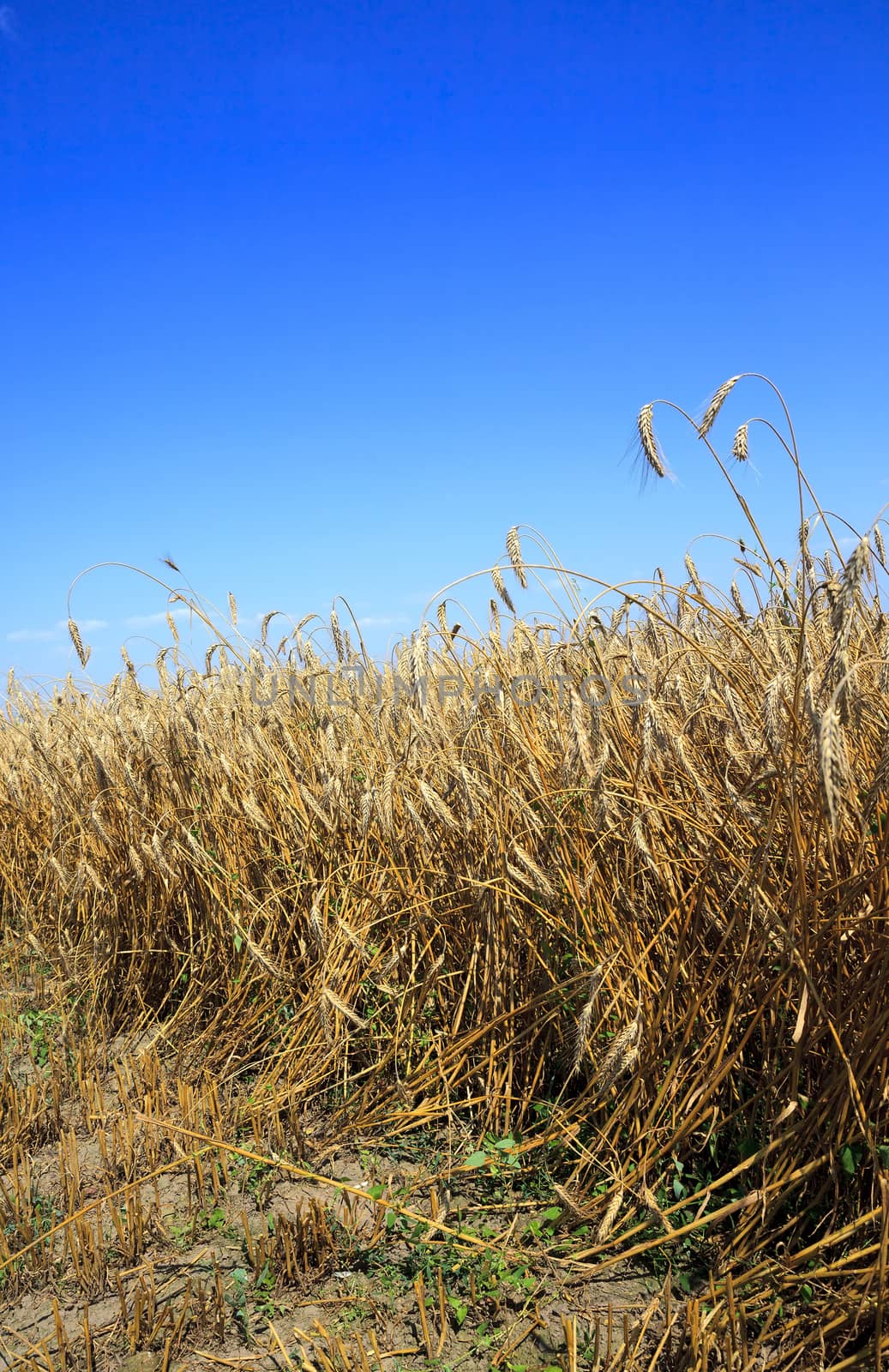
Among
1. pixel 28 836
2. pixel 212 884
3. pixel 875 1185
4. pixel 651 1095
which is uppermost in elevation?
pixel 28 836

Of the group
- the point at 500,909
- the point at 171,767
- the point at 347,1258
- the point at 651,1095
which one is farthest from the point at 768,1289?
the point at 171,767

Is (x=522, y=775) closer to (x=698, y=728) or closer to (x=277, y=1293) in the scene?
(x=698, y=728)

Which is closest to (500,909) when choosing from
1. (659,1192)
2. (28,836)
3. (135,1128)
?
(659,1192)

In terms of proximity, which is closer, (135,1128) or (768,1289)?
(768,1289)

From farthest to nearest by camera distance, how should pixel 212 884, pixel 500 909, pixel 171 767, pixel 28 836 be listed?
pixel 28 836, pixel 171 767, pixel 212 884, pixel 500 909

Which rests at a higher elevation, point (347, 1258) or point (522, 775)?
point (522, 775)

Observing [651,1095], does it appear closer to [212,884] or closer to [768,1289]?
[768,1289]

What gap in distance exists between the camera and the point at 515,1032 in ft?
7.74

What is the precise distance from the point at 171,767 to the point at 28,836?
53.3 inches

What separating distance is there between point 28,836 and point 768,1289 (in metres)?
3.77

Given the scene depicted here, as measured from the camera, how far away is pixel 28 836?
14.3 ft

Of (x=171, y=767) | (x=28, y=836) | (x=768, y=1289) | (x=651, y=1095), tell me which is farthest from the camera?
(x=28, y=836)

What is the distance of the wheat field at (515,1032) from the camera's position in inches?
64.6

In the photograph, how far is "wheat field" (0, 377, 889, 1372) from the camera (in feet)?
5.39
